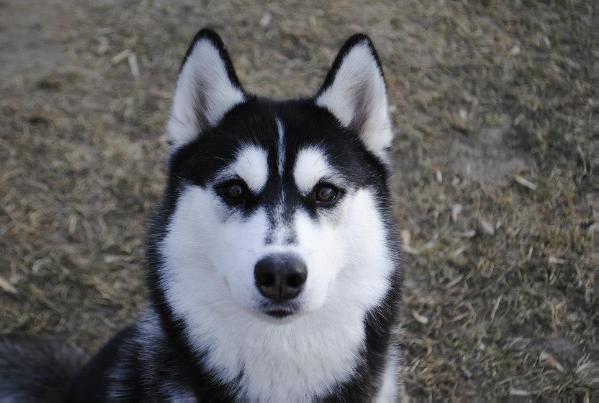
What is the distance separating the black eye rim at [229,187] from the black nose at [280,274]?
1.42 ft

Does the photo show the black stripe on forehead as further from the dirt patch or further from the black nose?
the dirt patch

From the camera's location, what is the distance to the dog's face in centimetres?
257

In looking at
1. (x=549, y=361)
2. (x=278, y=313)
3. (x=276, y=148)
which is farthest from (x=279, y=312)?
(x=549, y=361)

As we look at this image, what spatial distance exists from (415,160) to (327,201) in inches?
104

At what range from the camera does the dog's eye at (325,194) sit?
9.31 feet

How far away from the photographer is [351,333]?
290cm

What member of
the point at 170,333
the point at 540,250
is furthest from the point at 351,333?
the point at 540,250

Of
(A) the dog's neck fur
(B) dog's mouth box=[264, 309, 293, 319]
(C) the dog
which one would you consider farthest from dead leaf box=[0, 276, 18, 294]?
(B) dog's mouth box=[264, 309, 293, 319]

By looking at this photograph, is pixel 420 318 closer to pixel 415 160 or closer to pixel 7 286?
pixel 415 160

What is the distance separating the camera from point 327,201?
2.84 m

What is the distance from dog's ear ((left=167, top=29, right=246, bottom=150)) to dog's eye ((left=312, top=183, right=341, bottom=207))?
2.08ft

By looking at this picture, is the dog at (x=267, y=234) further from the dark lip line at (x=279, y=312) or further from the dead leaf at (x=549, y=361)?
the dead leaf at (x=549, y=361)

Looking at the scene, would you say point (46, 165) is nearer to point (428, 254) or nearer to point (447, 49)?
point (428, 254)

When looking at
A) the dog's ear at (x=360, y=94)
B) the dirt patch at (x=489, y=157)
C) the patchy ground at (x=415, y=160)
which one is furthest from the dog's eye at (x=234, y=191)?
the dirt patch at (x=489, y=157)
